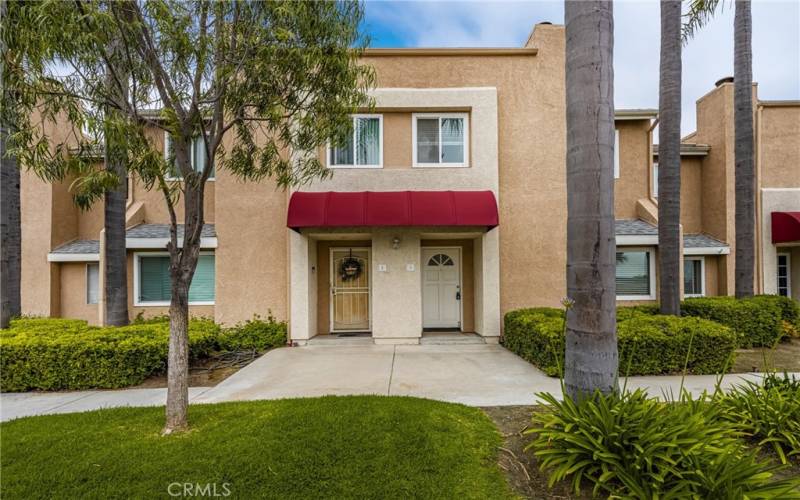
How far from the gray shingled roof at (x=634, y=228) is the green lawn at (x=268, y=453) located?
32.0ft

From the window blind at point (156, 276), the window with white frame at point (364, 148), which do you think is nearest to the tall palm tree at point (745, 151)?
the window with white frame at point (364, 148)

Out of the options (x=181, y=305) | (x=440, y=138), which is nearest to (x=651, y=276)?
(x=440, y=138)

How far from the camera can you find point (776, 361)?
27.1 feet

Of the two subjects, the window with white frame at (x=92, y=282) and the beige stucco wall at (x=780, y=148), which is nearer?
the window with white frame at (x=92, y=282)

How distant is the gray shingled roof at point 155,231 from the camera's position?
10961 millimetres

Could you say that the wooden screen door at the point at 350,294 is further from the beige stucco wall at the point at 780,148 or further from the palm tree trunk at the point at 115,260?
the beige stucco wall at the point at 780,148

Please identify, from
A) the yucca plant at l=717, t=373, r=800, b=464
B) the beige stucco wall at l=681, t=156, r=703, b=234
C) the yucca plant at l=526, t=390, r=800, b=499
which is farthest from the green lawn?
the beige stucco wall at l=681, t=156, r=703, b=234

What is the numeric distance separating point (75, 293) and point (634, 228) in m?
19.2

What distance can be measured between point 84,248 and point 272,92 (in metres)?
11.4

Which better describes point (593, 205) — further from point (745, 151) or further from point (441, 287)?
point (745, 151)

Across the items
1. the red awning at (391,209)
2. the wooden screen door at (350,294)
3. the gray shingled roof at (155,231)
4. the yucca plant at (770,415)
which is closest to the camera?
the yucca plant at (770,415)

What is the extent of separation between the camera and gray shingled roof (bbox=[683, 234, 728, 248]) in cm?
1245

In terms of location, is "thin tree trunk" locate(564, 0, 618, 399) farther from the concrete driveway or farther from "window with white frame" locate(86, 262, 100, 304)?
"window with white frame" locate(86, 262, 100, 304)

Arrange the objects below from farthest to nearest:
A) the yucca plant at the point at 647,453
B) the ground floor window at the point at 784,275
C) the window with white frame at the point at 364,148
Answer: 1. the ground floor window at the point at 784,275
2. the window with white frame at the point at 364,148
3. the yucca plant at the point at 647,453
